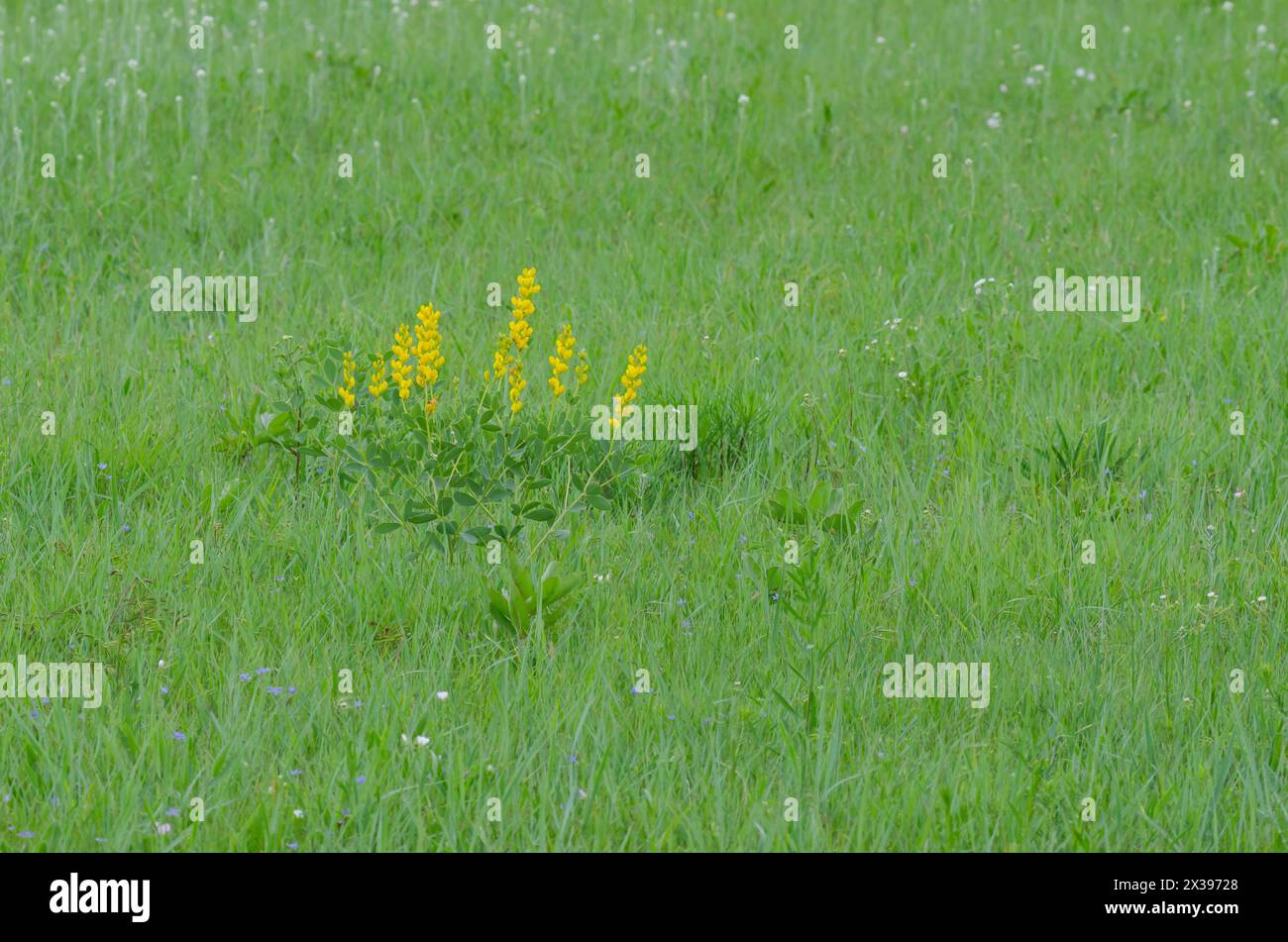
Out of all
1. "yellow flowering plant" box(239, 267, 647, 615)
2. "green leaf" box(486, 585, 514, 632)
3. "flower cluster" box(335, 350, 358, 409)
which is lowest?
"green leaf" box(486, 585, 514, 632)

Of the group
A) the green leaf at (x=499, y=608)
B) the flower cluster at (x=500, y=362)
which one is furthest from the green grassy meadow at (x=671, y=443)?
the flower cluster at (x=500, y=362)

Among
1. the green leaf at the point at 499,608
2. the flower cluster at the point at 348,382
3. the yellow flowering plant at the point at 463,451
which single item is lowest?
the green leaf at the point at 499,608

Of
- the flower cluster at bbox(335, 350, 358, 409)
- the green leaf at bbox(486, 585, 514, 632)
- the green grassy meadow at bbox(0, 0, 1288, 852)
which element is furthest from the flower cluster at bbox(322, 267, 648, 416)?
the green leaf at bbox(486, 585, 514, 632)

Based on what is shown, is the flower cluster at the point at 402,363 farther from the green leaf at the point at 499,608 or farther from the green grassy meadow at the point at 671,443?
the green leaf at the point at 499,608

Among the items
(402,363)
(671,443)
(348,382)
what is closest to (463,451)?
(402,363)

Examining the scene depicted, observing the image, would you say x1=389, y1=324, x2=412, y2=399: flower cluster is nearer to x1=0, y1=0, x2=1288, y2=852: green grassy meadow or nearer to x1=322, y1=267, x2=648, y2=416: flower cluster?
x1=322, y1=267, x2=648, y2=416: flower cluster

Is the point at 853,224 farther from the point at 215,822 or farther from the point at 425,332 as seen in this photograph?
the point at 215,822

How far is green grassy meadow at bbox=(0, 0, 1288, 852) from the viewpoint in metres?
3.77

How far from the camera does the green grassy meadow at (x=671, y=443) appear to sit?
3.77 m

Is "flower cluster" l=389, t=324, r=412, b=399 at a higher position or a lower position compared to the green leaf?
higher

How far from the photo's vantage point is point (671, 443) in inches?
222

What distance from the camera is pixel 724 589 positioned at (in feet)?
15.2

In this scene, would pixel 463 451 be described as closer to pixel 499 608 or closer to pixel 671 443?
pixel 499 608
